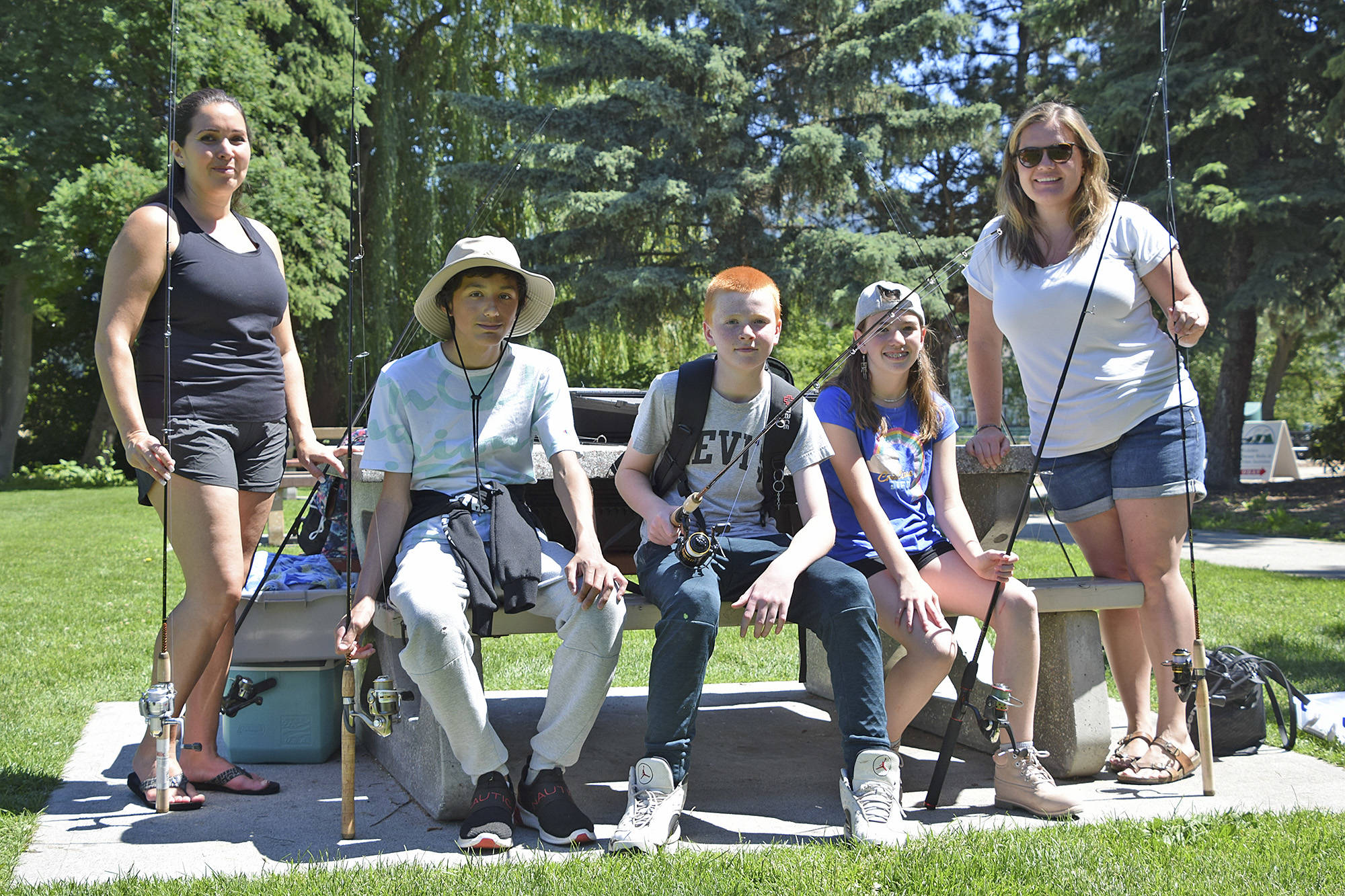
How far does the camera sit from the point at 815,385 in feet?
11.6

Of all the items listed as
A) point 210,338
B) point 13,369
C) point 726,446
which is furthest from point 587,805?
point 13,369

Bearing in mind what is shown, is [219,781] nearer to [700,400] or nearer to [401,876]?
[401,876]

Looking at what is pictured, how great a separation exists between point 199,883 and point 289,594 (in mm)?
1316

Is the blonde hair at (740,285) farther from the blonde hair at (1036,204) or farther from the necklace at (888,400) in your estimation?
the blonde hair at (1036,204)

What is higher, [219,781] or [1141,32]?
[1141,32]

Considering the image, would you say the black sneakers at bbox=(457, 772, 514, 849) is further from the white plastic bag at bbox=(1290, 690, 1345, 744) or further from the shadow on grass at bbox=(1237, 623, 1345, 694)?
the shadow on grass at bbox=(1237, 623, 1345, 694)

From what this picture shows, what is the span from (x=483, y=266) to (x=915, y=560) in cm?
159

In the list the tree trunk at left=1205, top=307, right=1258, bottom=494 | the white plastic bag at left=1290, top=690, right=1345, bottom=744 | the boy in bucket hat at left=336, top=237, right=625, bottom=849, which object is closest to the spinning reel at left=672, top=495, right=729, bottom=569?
the boy in bucket hat at left=336, top=237, right=625, bottom=849

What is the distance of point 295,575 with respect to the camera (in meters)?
4.09

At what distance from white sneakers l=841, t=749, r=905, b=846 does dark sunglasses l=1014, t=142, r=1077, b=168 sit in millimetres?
1844

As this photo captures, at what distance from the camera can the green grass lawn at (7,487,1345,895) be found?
2590 mm

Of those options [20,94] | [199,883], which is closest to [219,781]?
[199,883]

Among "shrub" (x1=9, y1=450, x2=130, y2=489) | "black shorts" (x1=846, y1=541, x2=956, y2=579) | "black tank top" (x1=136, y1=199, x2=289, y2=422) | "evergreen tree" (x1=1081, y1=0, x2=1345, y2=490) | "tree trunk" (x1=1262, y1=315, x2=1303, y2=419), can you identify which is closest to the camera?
"black tank top" (x1=136, y1=199, x2=289, y2=422)

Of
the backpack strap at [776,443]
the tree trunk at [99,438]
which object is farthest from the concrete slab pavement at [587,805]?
the tree trunk at [99,438]
